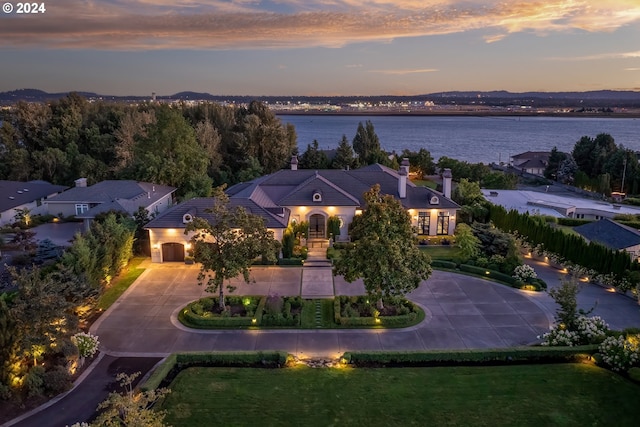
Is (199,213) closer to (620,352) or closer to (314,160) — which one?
(620,352)

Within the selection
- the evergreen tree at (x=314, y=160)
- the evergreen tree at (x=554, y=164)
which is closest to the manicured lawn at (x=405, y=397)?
the evergreen tree at (x=314, y=160)

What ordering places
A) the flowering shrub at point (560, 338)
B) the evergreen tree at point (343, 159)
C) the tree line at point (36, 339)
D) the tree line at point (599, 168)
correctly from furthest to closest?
the tree line at point (599, 168), the evergreen tree at point (343, 159), the flowering shrub at point (560, 338), the tree line at point (36, 339)

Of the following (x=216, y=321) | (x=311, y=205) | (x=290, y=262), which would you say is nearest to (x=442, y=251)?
(x=311, y=205)

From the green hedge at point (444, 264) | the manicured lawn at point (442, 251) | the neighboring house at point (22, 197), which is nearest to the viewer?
the green hedge at point (444, 264)

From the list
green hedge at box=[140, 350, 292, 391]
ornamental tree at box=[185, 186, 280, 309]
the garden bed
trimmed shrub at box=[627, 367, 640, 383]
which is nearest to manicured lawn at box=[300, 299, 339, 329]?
the garden bed

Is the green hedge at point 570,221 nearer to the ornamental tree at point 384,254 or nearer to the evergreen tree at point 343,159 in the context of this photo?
the ornamental tree at point 384,254

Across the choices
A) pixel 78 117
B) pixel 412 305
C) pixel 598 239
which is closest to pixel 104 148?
pixel 78 117

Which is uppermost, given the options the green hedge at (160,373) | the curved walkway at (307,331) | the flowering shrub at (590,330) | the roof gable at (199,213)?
the roof gable at (199,213)
